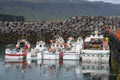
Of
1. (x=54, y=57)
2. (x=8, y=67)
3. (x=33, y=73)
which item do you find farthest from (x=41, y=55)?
(x=33, y=73)

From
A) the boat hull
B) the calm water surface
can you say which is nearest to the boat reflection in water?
the calm water surface

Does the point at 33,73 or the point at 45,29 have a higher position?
the point at 45,29

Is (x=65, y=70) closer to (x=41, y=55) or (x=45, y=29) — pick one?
(x=41, y=55)

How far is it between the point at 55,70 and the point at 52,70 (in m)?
0.34

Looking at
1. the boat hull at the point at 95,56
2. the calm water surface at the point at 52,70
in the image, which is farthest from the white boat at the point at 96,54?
the calm water surface at the point at 52,70

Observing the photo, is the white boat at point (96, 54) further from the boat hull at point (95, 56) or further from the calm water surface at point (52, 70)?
the calm water surface at point (52, 70)

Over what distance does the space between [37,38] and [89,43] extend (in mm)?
27797

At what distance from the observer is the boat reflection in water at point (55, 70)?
5325cm

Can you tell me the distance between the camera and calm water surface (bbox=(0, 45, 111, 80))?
53.2 metres

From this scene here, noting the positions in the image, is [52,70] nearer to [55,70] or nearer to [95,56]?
[55,70]

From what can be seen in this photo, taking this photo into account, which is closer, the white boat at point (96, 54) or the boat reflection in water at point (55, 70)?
the boat reflection in water at point (55, 70)

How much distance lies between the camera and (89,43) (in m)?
70.1

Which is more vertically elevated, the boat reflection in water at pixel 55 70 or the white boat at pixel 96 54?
the white boat at pixel 96 54

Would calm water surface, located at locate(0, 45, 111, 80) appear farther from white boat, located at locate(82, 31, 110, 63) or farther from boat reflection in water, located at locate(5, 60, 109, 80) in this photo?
white boat, located at locate(82, 31, 110, 63)
